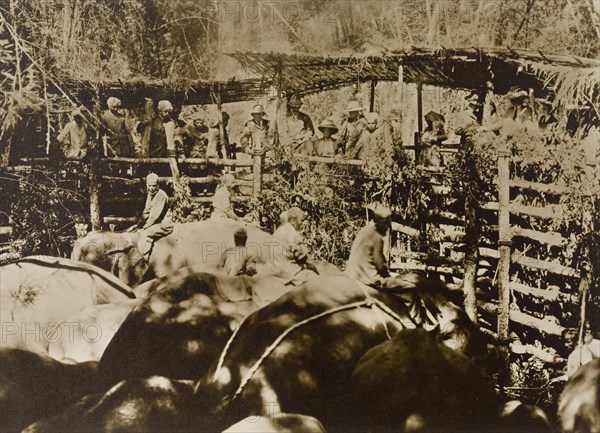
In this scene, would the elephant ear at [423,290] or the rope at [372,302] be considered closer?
the rope at [372,302]

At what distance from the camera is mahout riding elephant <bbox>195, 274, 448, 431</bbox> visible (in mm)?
3133

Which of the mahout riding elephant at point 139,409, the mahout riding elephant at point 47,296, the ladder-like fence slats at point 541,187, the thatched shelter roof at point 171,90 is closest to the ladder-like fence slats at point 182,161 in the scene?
the thatched shelter roof at point 171,90

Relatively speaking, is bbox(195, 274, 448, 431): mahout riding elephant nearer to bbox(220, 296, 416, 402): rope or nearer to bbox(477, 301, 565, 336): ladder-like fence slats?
bbox(220, 296, 416, 402): rope

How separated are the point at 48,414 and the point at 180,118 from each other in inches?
74.7

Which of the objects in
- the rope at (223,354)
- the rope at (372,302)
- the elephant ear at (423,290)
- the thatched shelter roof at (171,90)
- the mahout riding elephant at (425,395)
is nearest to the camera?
the mahout riding elephant at (425,395)

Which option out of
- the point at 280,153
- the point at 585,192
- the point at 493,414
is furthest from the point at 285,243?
the point at 585,192

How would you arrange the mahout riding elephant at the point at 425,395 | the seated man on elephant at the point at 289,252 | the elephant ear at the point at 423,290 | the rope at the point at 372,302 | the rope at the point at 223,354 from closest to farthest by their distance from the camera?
the mahout riding elephant at the point at 425,395 < the rope at the point at 223,354 < the rope at the point at 372,302 < the elephant ear at the point at 423,290 < the seated man on elephant at the point at 289,252

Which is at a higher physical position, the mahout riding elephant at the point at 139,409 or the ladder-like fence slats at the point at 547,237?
the ladder-like fence slats at the point at 547,237

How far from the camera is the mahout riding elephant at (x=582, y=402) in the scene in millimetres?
3285

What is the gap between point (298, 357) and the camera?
316cm

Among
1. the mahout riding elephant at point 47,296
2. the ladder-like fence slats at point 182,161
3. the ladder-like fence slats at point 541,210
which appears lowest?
the mahout riding elephant at point 47,296

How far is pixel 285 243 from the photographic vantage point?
363 cm

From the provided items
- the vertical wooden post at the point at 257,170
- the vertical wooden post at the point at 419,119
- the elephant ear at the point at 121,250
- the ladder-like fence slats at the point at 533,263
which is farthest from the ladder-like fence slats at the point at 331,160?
the elephant ear at the point at 121,250

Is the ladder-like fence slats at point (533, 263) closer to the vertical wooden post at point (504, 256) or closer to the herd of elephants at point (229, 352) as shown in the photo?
the vertical wooden post at point (504, 256)
